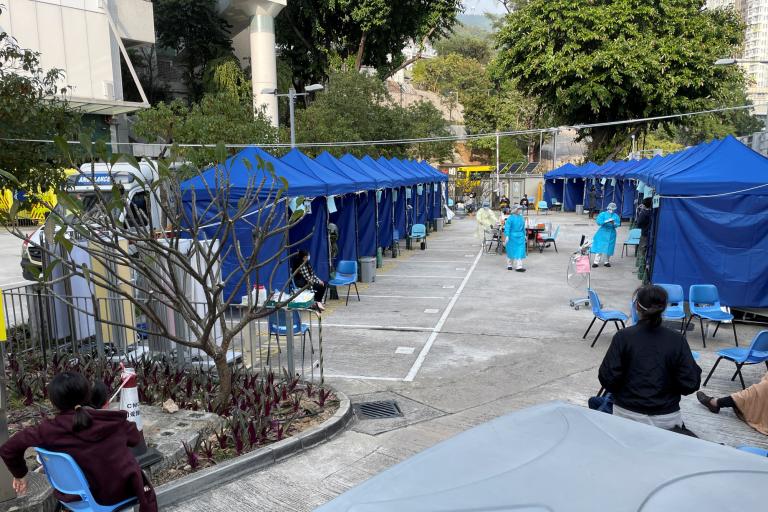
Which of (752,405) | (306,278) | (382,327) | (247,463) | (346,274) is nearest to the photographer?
(247,463)

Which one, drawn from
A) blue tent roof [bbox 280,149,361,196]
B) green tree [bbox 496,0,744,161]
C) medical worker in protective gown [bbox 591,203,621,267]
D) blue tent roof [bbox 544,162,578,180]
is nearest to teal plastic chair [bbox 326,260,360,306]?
blue tent roof [bbox 280,149,361,196]

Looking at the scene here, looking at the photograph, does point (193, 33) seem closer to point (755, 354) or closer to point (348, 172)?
point (348, 172)

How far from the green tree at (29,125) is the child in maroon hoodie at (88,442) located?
465 centimetres

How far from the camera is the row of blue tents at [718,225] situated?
10492 millimetres

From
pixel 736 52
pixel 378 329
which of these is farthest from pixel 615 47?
pixel 378 329

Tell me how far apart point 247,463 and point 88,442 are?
83.8 inches

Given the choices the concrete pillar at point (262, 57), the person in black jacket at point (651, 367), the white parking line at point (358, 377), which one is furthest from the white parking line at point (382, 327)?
the concrete pillar at point (262, 57)

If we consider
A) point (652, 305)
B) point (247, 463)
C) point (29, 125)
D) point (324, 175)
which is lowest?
point (247, 463)

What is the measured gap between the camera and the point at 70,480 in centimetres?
344

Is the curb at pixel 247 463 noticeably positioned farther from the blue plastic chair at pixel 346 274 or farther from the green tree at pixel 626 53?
the green tree at pixel 626 53

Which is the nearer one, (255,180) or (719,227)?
(255,180)

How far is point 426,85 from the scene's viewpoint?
253ft

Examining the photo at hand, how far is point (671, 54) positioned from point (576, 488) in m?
36.6

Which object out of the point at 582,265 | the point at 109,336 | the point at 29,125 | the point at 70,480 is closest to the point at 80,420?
the point at 70,480
